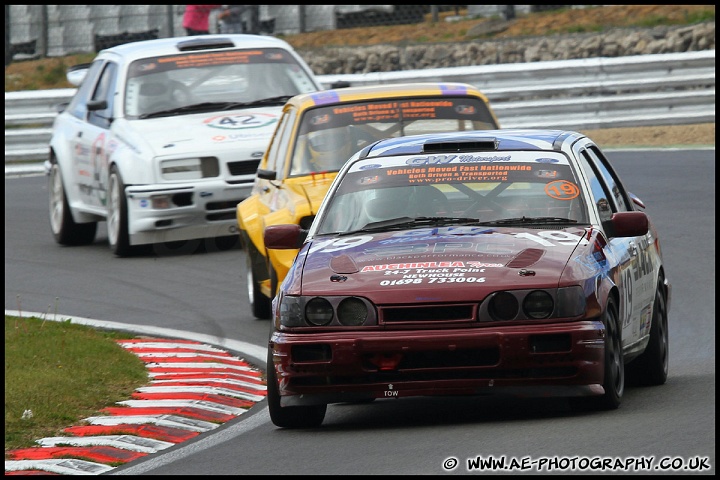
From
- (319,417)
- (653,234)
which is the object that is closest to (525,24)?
(653,234)

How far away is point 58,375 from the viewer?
9.23 m

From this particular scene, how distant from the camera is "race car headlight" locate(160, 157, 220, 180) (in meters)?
14.2

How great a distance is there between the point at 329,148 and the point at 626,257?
3.89m

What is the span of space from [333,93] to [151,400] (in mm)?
4068

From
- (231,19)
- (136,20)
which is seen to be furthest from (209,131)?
(136,20)

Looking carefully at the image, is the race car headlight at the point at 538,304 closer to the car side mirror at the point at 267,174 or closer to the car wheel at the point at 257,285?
the car wheel at the point at 257,285

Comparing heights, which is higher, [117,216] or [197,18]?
[197,18]

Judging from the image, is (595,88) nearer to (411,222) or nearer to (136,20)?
(136,20)

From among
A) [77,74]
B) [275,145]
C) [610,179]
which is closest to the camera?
[610,179]

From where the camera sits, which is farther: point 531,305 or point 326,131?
point 326,131

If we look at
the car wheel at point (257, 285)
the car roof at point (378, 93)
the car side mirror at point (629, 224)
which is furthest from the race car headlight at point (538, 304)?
the car roof at point (378, 93)

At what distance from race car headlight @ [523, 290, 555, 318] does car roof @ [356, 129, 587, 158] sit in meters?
1.58

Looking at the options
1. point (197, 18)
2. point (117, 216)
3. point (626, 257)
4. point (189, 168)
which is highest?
point (197, 18)

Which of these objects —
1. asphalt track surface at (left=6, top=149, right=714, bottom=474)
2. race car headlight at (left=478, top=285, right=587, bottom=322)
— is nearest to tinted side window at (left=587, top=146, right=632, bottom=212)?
asphalt track surface at (left=6, top=149, right=714, bottom=474)
